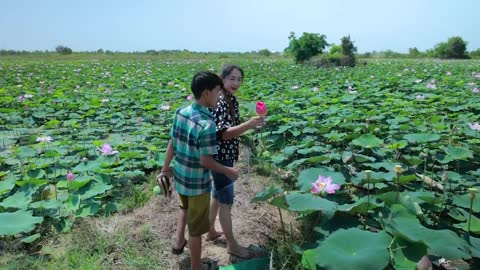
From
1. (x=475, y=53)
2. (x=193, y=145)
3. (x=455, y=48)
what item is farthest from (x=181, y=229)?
(x=475, y=53)

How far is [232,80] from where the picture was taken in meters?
2.39

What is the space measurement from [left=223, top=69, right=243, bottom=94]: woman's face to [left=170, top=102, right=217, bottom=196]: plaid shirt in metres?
0.36

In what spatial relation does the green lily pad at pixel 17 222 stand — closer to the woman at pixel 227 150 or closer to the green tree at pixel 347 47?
the woman at pixel 227 150

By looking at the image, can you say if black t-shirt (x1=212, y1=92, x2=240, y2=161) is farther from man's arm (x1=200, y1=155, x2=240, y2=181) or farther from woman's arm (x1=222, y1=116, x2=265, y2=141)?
man's arm (x1=200, y1=155, x2=240, y2=181)

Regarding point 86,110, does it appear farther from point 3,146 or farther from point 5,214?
point 5,214

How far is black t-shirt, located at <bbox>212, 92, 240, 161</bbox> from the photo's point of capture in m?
2.32

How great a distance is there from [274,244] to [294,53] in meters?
18.5

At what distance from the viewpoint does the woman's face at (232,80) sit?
7.84ft

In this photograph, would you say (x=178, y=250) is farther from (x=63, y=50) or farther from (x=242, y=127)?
(x=63, y=50)

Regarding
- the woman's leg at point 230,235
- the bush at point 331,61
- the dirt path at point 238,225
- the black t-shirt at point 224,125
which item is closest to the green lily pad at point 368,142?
the dirt path at point 238,225

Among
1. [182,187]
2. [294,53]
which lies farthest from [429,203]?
[294,53]

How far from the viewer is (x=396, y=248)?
1810mm

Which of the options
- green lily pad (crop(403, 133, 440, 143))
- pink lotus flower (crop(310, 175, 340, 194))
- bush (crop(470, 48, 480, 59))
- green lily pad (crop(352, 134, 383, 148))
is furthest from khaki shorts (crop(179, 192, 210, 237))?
bush (crop(470, 48, 480, 59))

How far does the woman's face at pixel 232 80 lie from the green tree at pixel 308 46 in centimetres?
1791
